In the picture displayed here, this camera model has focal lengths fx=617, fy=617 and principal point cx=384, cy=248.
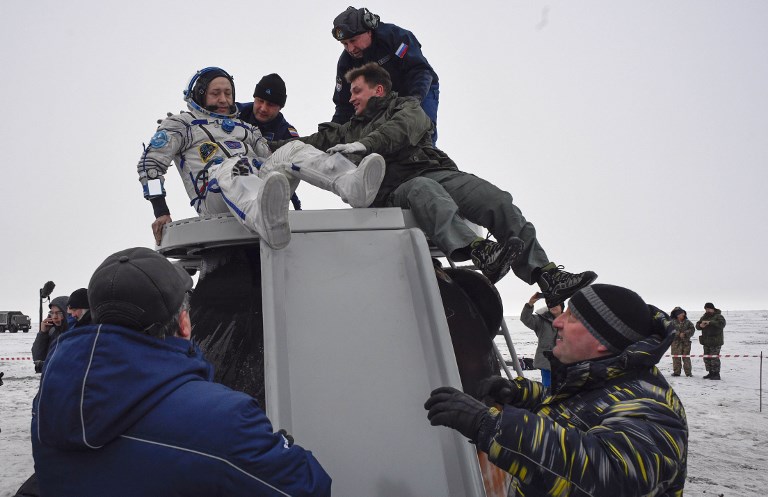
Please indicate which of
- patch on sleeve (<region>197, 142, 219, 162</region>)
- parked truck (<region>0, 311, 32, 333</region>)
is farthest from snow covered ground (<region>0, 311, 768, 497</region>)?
parked truck (<region>0, 311, 32, 333</region>)

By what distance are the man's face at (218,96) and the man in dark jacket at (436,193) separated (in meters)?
0.61

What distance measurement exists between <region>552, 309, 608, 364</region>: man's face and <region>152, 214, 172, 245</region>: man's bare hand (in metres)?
2.35

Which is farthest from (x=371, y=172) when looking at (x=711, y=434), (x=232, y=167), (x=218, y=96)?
(x=711, y=434)

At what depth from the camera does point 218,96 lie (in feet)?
13.1

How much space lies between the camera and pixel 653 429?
1.55 m

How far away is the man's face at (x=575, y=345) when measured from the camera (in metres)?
1.82

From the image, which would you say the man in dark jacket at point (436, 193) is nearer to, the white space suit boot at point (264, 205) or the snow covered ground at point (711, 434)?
the white space suit boot at point (264, 205)

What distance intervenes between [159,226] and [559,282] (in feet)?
7.10

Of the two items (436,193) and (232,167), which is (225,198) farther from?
(436,193)

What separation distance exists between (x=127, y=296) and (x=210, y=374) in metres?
0.29

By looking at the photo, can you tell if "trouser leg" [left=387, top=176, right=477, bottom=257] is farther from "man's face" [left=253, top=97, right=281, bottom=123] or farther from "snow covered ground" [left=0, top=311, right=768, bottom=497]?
"snow covered ground" [left=0, top=311, right=768, bottom=497]

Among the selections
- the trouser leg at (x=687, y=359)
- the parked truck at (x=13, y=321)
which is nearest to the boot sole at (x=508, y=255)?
the trouser leg at (x=687, y=359)

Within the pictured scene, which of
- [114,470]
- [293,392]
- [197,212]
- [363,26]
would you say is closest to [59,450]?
[114,470]

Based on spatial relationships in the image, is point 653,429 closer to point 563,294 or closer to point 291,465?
point 291,465
